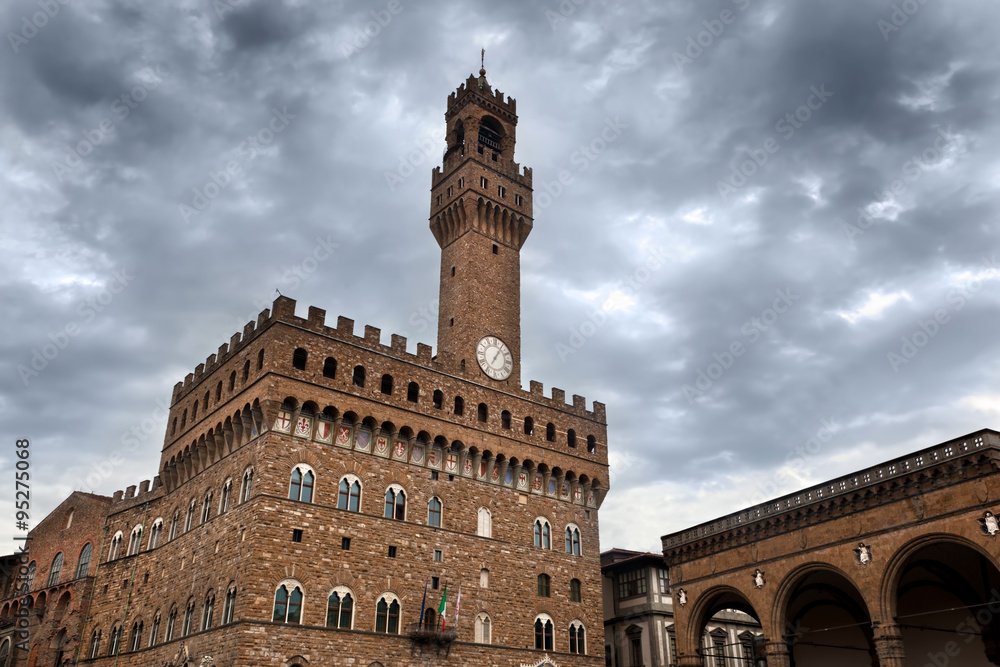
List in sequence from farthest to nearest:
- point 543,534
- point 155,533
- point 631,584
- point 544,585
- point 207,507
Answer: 1. point 631,584
2. point 543,534
3. point 155,533
4. point 544,585
5. point 207,507

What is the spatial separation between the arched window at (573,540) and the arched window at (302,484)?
1511cm

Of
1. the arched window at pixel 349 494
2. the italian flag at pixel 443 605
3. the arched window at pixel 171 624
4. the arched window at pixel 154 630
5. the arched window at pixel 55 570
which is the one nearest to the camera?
the arched window at pixel 349 494

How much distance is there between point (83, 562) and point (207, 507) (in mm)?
15568

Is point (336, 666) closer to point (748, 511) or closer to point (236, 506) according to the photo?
point (236, 506)

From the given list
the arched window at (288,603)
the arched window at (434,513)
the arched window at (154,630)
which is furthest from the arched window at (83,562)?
the arched window at (434,513)

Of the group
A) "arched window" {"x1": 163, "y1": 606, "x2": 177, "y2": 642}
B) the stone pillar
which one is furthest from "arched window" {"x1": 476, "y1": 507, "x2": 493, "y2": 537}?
the stone pillar

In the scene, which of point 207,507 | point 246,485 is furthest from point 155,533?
point 246,485

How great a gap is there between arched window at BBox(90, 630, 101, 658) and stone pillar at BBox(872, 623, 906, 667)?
3639cm

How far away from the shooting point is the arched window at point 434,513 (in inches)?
1465

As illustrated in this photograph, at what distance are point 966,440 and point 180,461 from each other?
35.1 metres

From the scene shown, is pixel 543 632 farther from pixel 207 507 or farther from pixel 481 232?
pixel 481 232

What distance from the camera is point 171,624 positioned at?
3584 centimetres

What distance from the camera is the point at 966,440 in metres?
27.3

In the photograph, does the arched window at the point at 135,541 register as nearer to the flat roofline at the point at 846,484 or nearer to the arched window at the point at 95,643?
the arched window at the point at 95,643
